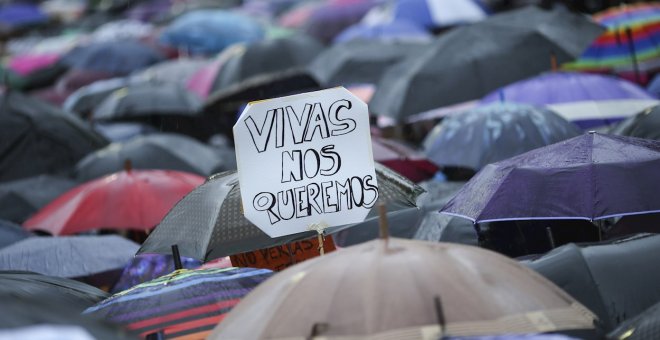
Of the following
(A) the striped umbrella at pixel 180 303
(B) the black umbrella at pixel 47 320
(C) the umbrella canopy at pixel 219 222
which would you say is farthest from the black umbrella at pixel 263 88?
(B) the black umbrella at pixel 47 320

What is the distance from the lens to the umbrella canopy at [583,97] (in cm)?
962

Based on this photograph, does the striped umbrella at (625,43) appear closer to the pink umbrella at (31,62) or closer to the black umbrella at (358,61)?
the black umbrella at (358,61)

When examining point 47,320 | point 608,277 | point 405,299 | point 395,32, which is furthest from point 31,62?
point 47,320

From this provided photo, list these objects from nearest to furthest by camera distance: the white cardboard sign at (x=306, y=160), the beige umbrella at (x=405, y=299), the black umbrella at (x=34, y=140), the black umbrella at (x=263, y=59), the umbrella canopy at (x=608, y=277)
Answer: the beige umbrella at (x=405, y=299) < the umbrella canopy at (x=608, y=277) < the white cardboard sign at (x=306, y=160) < the black umbrella at (x=34, y=140) < the black umbrella at (x=263, y=59)

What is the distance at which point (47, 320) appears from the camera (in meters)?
3.12

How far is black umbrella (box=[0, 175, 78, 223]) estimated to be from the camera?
409 inches

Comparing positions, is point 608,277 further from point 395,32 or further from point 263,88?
point 395,32

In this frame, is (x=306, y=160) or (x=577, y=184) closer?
(x=306, y=160)

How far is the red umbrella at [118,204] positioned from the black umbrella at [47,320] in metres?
5.70

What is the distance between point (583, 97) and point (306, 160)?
4594 millimetres

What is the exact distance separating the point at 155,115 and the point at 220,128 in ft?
4.53

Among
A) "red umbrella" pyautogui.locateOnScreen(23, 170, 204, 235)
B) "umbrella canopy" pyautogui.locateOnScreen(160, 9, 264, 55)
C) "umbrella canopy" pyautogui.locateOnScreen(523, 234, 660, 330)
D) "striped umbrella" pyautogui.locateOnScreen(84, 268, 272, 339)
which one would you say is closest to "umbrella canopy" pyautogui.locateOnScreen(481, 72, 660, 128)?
"red umbrella" pyautogui.locateOnScreen(23, 170, 204, 235)

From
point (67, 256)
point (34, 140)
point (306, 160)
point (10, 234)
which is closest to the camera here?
point (306, 160)

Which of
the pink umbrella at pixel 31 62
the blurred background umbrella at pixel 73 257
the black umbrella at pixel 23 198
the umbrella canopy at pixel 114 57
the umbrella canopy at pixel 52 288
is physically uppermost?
the pink umbrella at pixel 31 62
